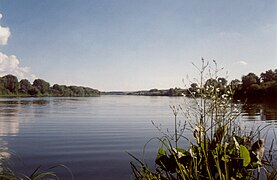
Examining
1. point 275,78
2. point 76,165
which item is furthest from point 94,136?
point 275,78

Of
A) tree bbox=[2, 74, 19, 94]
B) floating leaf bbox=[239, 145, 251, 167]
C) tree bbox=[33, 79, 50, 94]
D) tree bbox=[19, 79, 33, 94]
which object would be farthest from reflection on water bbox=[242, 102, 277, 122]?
tree bbox=[33, 79, 50, 94]

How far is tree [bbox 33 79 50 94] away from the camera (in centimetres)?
13588

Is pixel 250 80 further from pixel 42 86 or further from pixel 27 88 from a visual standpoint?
pixel 27 88

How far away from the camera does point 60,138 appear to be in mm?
14289

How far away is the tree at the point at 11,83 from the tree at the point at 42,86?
39.6 ft

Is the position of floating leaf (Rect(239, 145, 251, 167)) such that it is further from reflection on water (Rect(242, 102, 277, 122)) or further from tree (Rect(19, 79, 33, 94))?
tree (Rect(19, 79, 33, 94))

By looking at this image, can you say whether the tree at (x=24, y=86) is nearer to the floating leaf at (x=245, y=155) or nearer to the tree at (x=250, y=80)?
the tree at (x=250, y=80)

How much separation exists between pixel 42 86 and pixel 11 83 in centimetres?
1617

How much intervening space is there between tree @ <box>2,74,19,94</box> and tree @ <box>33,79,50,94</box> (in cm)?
1207

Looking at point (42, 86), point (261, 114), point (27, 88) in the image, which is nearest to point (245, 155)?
point (261, 114)

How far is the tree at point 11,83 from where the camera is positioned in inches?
4781

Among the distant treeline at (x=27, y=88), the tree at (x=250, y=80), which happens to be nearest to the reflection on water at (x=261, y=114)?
the tree at (x=250, y=80)

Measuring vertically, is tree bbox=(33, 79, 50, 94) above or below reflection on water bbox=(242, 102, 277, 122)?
above

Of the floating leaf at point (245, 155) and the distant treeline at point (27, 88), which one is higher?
the distant treeline at point (27, 88)
